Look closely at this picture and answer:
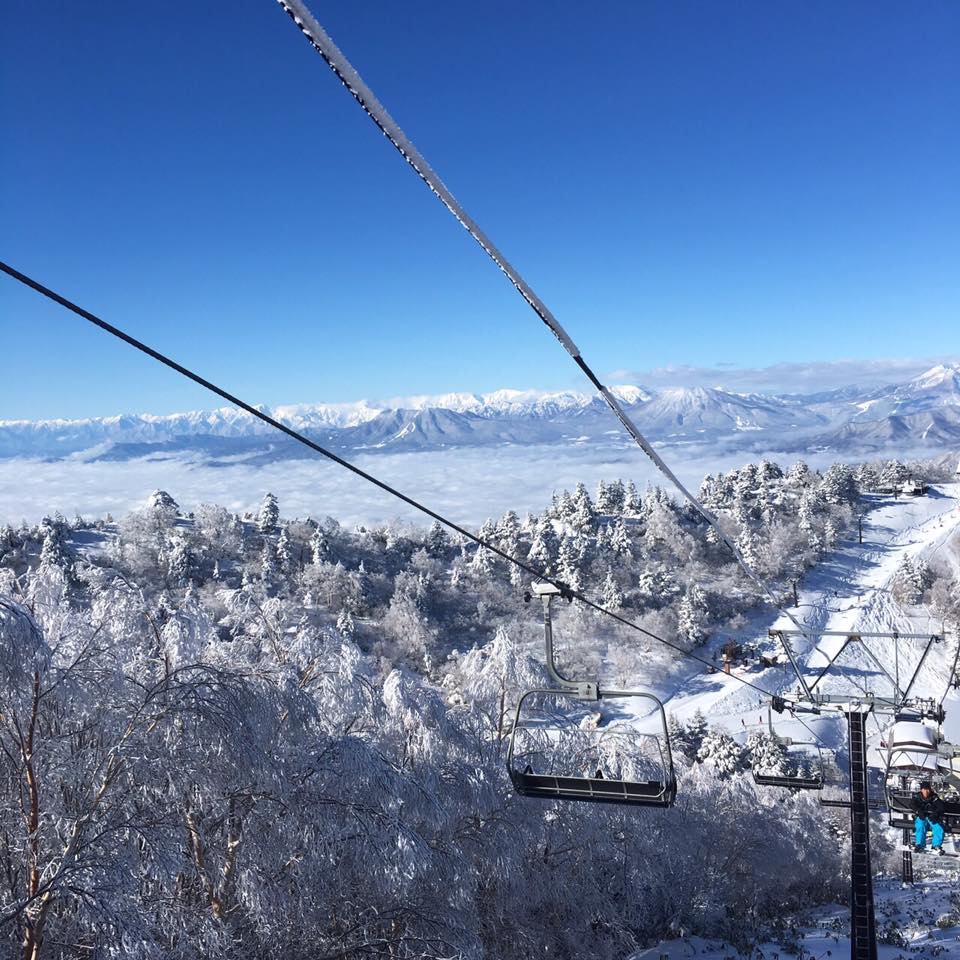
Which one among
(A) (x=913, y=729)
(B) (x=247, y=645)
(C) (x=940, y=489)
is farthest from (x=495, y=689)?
(C) (x=940, y=489)

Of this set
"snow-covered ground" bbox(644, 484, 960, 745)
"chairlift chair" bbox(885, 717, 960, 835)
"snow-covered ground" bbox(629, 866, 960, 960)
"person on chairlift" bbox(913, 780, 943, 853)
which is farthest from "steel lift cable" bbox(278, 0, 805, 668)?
"snow-covered ground" bbox(644, 484, 960, 745)

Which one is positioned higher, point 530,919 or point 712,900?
point 530,919

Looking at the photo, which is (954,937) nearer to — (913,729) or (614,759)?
(913,729)

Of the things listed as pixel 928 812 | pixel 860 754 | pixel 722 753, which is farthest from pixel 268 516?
pixel 928 812

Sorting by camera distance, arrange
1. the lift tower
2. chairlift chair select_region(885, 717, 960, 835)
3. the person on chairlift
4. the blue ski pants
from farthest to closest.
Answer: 1. chairlift chair select_region(885, 717, 960, 835)
2. the blue ski pants
3. the lift tower
4. the person on chairlift

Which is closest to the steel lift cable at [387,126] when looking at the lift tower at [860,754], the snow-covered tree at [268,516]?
the lift tower at [860,754]

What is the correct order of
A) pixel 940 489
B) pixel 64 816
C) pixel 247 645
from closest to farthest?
pixel 64 816 < pixel 247 645 < pixel 940 489

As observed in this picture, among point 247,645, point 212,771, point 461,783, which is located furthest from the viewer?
point 247,645

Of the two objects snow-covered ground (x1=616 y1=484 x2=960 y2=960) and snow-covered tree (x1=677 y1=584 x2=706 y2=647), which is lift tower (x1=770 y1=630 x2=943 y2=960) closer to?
snow-covered ground (x1=616 y1=484 x2=960 y2=960)
